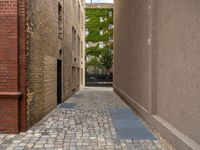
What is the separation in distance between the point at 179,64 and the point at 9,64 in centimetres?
452

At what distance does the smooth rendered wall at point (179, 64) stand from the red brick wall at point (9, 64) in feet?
13.0

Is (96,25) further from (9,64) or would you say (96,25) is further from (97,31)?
(9,64)

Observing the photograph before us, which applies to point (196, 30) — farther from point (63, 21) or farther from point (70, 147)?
point (63, 21)

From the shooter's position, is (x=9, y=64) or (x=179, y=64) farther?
(x=9, y=64)

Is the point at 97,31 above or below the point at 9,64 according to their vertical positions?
above

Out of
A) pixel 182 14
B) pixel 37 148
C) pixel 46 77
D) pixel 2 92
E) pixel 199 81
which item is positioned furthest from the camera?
pixel 46 77

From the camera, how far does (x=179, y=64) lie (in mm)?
6031

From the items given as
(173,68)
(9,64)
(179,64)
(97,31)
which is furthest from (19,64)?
(97,31)

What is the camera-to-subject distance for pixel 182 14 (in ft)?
19.1

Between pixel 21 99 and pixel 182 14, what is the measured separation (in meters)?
4.79

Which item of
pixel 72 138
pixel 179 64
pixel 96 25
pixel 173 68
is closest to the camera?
pixel 179 64

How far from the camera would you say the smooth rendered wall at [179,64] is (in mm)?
5039

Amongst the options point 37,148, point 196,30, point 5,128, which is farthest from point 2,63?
point 196,30

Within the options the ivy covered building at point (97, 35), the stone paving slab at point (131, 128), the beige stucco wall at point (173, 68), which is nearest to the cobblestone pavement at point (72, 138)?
the stone paving slab at point (131, 128)
